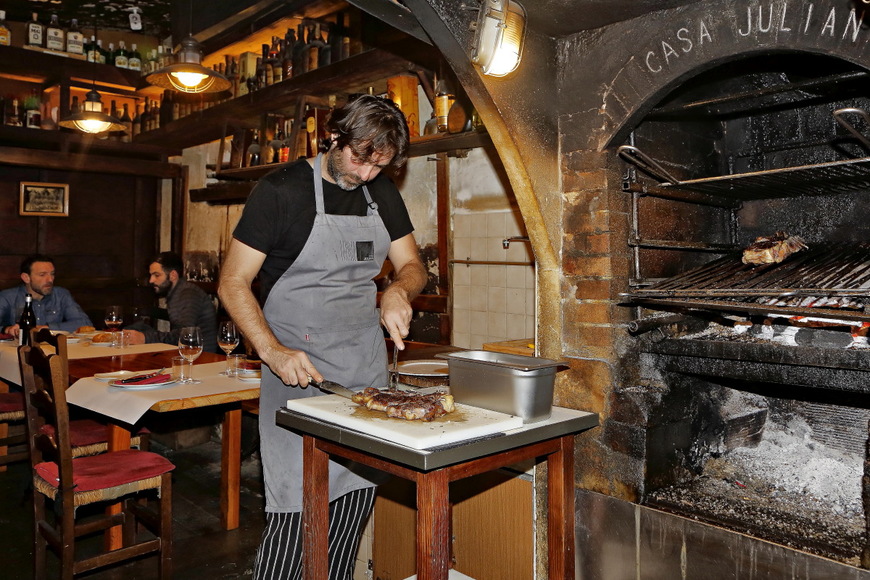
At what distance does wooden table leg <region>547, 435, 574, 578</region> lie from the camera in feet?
6.93

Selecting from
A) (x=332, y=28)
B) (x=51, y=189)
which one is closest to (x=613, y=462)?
(x=332, y=28)

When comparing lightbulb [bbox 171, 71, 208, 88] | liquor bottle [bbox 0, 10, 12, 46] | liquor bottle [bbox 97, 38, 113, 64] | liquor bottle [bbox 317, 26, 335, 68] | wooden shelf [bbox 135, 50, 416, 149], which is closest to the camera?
wooden shelf [bbox 135, 50, 416, 149]

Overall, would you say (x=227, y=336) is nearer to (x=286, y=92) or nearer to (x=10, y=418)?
(x=10, y=418)

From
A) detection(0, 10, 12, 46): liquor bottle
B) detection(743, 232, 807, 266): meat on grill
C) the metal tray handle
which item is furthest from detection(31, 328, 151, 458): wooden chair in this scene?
detection(0, 10, 12, 46): liquor bottle

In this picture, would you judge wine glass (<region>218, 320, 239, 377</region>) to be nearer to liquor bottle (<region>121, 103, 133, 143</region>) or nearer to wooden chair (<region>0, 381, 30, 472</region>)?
wooden chair (<region>0, 381, 30, 472</region>)

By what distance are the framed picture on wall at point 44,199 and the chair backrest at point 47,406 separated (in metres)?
4.77

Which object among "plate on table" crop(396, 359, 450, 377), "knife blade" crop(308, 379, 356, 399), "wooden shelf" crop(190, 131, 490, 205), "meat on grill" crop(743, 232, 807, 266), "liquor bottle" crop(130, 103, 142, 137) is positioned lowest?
"plate on table" crop(396, 359, 450, 377)

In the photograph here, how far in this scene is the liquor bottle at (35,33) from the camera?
6.96 m

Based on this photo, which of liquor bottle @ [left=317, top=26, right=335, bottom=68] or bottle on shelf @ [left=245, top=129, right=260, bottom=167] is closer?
liquor bottle @ [left=317, top=26, right=335, bottom=68]

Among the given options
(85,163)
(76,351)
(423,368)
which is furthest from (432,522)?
(85,163)

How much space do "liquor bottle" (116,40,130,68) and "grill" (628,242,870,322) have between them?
23.1ft

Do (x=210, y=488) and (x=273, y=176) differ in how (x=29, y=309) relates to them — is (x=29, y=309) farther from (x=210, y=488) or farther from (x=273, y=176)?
(x=273, y=176)

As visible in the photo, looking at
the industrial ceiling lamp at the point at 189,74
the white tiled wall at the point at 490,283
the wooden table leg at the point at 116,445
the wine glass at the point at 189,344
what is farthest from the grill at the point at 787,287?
the industrial ceiling lamp at the point at 189,74

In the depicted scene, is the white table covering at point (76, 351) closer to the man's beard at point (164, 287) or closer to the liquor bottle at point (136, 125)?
the man's beard at point (164, 287)
